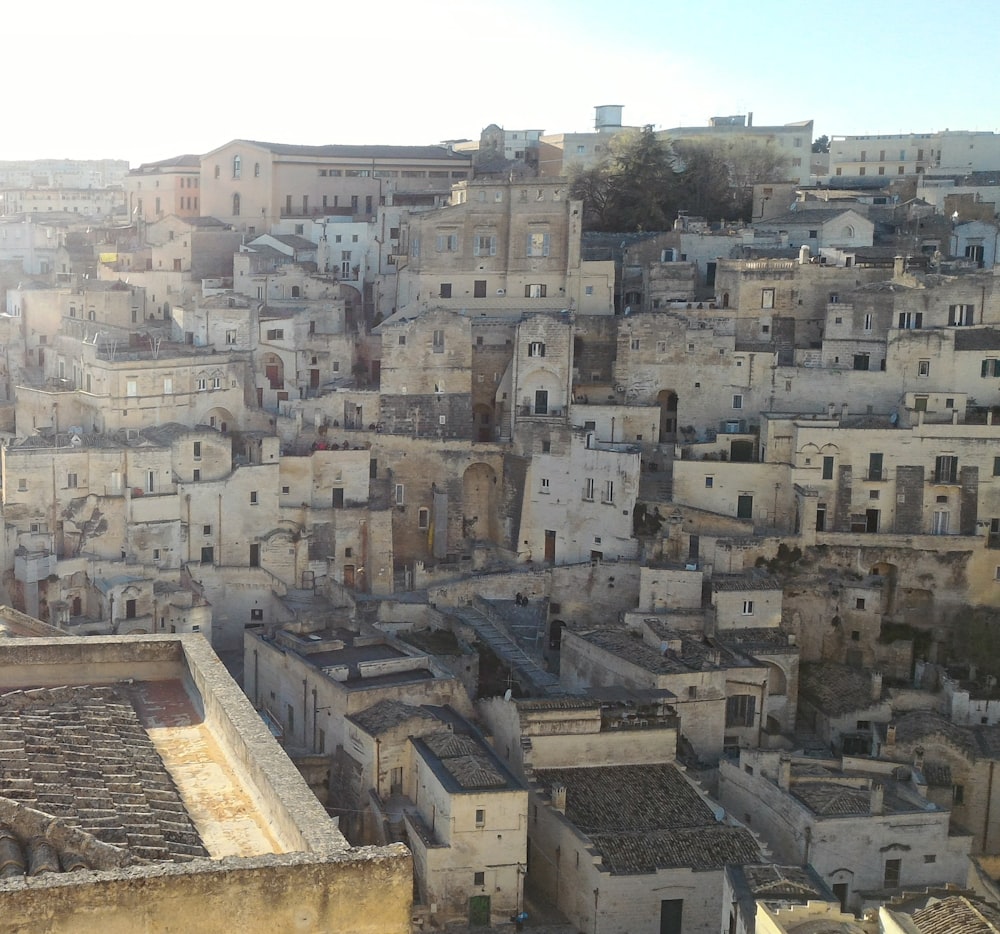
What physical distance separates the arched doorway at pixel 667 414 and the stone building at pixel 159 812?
30.1 m

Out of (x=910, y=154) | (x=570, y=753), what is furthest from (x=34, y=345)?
(x=910, y=154)

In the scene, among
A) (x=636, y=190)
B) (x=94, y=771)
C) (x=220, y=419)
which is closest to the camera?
(x=94, y=771)

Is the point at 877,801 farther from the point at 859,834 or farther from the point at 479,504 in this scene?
the point at 479,504

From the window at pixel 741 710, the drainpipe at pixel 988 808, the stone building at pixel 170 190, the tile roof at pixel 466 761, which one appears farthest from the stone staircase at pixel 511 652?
the stone building at pixel 170 190

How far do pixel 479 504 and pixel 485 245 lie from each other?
8.84m

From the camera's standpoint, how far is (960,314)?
145 ft

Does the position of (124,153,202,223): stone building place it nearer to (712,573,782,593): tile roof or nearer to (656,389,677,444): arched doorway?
(656,389,677,444): arched doorway

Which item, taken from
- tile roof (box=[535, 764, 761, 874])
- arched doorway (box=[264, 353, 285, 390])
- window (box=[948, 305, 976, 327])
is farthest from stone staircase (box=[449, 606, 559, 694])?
window (box=[948, 305, 976, 327])

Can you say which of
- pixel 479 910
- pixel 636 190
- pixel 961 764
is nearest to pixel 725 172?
pixel 636 190

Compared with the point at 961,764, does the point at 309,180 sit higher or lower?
higher

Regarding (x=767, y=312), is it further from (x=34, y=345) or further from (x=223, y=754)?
(x=223, y=754)

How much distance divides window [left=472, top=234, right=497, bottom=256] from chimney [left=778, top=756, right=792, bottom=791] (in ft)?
76.0

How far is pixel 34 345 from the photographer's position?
48.6 meters

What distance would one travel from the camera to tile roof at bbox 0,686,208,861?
11750 mm
